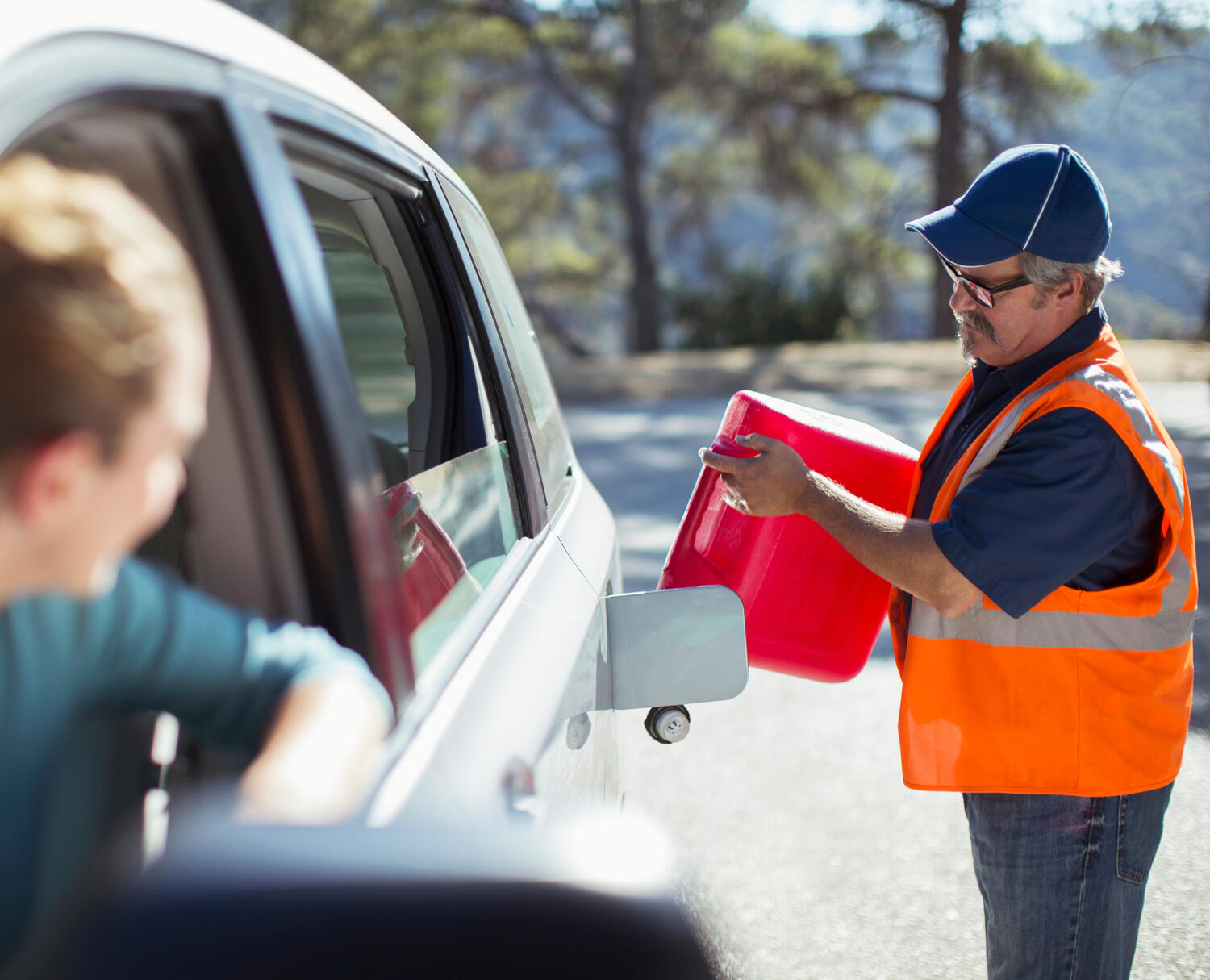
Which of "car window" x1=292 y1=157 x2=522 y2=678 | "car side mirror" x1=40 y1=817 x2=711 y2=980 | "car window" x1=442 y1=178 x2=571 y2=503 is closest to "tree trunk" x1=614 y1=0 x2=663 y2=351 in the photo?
"car window" x1=442 y1=178 x2=571 y2=503

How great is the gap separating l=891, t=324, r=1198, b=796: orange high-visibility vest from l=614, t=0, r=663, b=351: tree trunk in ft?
64.9

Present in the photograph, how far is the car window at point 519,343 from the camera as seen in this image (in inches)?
88.1

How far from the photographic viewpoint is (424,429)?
228 cm

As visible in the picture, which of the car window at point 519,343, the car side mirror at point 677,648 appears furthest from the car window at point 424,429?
the car side mirror at point 677,648

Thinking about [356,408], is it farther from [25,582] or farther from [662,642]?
[662,642]

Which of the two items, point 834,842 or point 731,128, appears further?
point 731,128

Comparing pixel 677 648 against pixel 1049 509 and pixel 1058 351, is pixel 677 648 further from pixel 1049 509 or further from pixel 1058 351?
pixel 1058 351

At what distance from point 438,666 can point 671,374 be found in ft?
52.1

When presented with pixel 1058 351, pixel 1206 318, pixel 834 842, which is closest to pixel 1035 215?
pixel 1058 351

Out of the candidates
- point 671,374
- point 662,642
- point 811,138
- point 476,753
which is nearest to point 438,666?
point 476,753

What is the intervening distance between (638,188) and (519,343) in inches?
800

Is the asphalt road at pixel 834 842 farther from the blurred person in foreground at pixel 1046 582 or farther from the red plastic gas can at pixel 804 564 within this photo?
the blurred person in foreground at pixel 1046 582

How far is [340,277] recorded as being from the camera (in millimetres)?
3199

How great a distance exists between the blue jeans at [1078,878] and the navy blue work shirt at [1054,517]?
40cm
